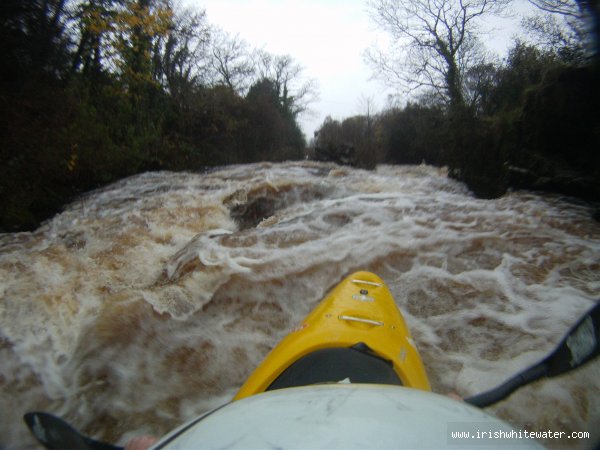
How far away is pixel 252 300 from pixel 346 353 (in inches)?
44.9

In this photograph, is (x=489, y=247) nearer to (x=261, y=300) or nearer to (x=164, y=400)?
(x=261, y=300)

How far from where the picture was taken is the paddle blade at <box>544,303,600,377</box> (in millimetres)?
1139

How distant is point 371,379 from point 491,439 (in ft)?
2.39

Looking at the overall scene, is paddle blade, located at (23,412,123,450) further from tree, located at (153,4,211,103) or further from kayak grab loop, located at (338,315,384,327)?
tree, located at (153,4,211,103)

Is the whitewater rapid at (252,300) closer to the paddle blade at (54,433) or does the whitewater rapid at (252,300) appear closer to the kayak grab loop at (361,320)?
the kayak grab loop at (361,320)

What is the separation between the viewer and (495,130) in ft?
20.9

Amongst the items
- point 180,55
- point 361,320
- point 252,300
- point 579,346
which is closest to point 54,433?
point 361,320

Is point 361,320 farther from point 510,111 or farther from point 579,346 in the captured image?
point 510,111

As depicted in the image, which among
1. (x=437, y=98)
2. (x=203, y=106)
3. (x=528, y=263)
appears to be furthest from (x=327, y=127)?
(x=528, y=263)

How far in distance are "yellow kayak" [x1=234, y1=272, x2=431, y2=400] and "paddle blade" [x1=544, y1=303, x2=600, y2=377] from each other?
524mm

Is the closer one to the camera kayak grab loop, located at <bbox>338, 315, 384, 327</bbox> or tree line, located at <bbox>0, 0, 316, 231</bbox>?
kayak grab loop, located at <bbox>338, 315, 384, 327</bbox>

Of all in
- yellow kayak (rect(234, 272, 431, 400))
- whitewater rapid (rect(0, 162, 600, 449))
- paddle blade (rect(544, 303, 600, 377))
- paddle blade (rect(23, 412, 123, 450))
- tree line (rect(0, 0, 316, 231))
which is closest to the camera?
paddle blade (rect(23, 412, 123, 450))

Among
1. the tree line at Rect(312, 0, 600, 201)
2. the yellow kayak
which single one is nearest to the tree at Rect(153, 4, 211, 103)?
the tree line at Rect(312, 0, 600, 201)

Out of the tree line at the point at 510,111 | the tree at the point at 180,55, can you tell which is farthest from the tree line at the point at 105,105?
the tree line at the point at 510,111
